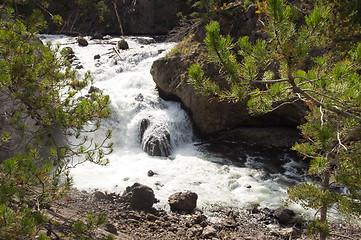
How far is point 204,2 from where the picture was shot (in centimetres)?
1756

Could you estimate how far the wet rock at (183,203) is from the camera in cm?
705

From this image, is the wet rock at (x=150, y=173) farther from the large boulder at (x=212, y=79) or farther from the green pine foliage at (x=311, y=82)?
the green pine foliage at (x=311, y=82)

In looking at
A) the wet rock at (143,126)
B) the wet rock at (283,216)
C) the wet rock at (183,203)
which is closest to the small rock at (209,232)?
the wet rock at (183,203)

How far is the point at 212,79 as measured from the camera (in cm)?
1209

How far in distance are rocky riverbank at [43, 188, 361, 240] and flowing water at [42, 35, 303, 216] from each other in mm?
557

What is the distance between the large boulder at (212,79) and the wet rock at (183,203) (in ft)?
18.8

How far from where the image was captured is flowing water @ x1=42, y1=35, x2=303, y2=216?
27.2ft

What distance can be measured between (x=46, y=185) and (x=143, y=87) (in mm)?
11155

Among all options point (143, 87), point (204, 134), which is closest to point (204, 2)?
point (143, 87)

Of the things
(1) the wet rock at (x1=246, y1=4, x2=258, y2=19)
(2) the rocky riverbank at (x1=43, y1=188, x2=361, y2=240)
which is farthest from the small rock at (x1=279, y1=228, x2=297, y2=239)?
(1) the wet rock at (x1=246, y1=4, x2=258, y2=19)

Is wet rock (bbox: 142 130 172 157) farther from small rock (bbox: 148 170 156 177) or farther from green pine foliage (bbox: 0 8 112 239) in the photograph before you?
green pine foliage (bbox: 0 8 112 239)

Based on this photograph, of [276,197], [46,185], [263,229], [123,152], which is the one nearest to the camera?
[46,185]

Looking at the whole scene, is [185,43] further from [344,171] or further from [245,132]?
[344,171]

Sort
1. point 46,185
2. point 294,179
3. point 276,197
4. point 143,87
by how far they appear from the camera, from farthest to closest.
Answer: point 143,87, point 294,179, point 276,197, point 46,185
